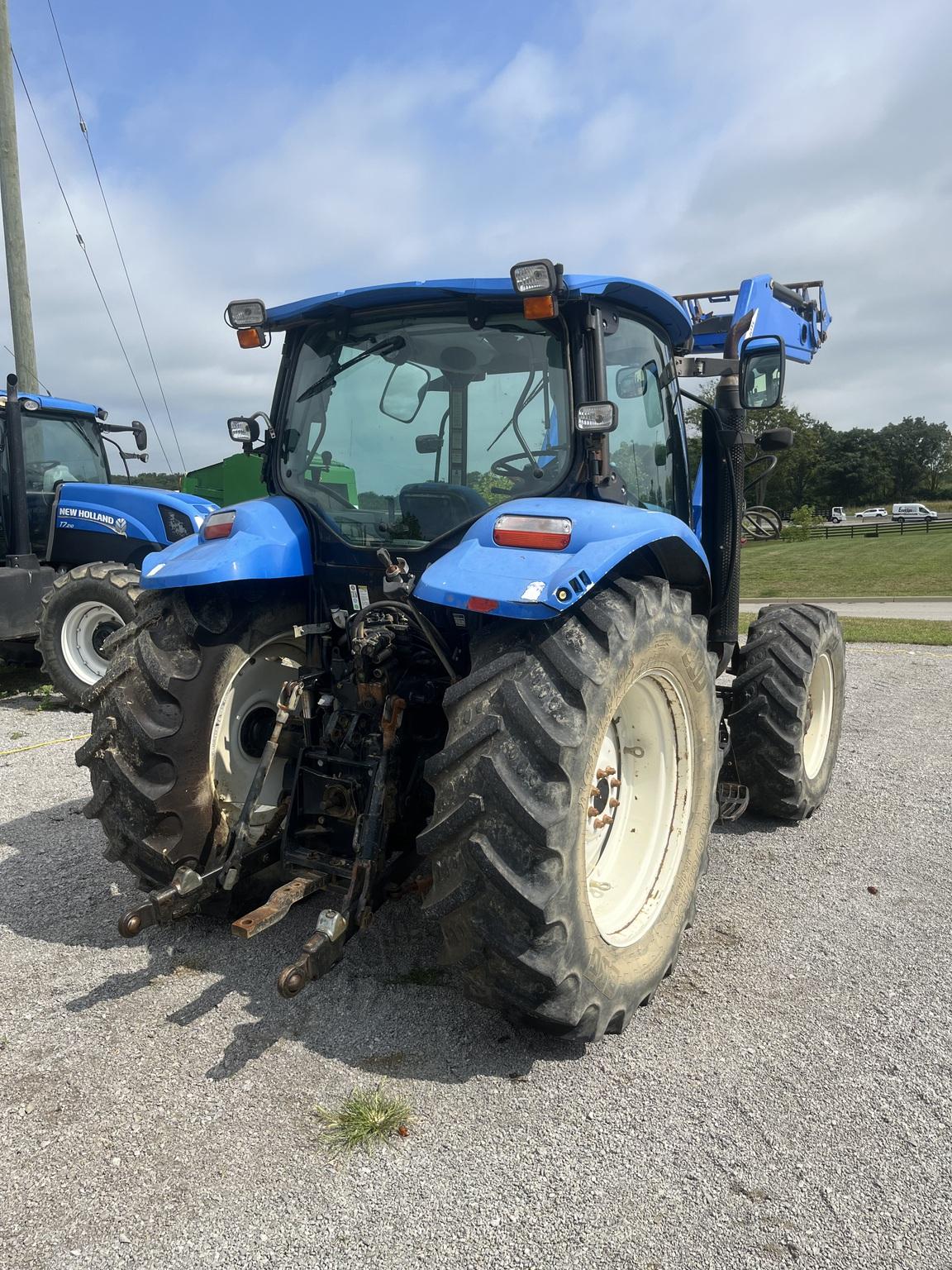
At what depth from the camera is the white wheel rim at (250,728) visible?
10.4 ft

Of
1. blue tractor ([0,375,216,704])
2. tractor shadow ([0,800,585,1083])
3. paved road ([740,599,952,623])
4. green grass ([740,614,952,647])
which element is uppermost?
blue tractor ([0,375,216,704])

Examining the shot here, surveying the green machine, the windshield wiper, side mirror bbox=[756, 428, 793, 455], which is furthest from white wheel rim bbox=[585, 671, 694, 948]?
the green machine

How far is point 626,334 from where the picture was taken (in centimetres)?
329

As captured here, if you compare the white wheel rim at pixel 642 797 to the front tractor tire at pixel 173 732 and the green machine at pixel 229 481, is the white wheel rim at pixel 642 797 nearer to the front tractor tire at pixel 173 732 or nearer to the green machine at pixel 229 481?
the front tractor tire at pixel 173 732

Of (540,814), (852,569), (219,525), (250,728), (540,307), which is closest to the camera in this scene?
(540,814)

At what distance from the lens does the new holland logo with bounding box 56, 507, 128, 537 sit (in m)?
8.30

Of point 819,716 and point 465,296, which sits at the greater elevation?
point 465,296

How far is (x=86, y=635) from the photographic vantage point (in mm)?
7480

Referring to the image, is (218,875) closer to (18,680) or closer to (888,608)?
(18,680)

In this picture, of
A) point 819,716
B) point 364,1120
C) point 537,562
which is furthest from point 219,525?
point 819,716

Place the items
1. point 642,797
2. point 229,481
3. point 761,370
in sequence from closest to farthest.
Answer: point 642,797
point 761,370
point 229,481

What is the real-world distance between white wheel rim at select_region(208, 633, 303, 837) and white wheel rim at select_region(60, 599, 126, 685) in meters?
4.49

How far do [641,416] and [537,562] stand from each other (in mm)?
1341

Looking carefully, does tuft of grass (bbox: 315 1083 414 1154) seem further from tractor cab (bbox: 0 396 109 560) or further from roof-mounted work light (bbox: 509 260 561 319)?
tractor cab (bbox: 0 396 109 560)
